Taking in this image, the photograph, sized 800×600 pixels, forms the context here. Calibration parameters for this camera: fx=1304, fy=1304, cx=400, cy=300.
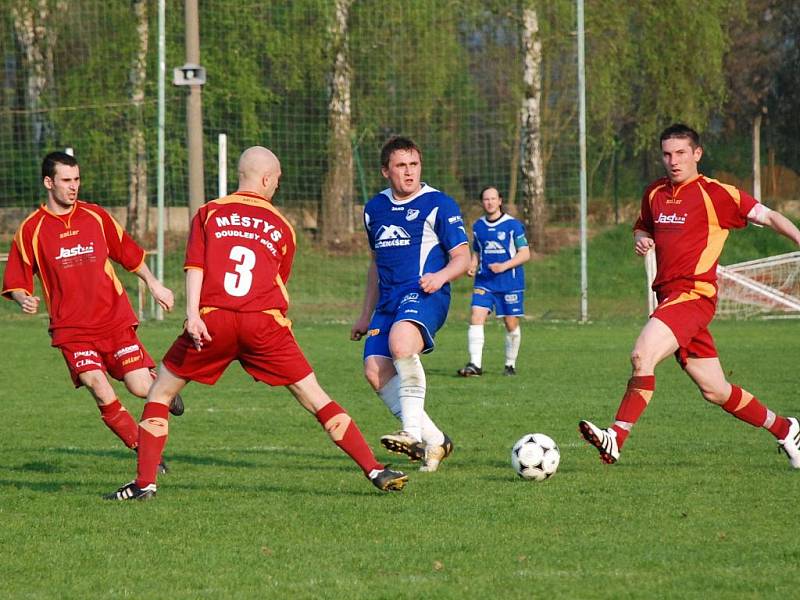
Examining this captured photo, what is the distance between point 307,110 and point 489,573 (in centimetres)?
2135

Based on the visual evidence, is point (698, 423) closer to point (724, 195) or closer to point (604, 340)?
point (724, 195)

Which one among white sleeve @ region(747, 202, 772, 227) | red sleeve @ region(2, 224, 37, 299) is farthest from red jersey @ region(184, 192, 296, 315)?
white sleeve @ region(747, 202, 772, 227)

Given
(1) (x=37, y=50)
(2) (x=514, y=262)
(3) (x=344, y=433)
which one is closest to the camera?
(3) (x=344, y=433)

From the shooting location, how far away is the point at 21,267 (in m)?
7.71

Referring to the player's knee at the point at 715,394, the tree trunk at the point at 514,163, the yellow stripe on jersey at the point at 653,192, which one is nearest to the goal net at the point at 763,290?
the tree trunk at the point at 514,163

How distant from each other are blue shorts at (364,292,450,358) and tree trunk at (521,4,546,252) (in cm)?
1659

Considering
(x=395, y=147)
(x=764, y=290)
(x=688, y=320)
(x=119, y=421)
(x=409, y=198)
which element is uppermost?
(x=395, y=147)

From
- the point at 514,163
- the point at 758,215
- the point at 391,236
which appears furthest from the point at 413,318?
the point at 514,163

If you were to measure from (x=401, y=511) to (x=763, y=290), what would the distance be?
17.6 meters

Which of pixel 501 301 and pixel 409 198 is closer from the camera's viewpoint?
pixel 409 198

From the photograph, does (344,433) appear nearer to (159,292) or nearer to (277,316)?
(277,316)

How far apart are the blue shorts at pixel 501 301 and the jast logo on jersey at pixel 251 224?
26.6 feet

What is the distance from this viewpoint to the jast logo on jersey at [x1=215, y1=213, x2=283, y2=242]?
6293 millimetres

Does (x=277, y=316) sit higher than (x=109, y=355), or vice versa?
(x=277, y=316)
